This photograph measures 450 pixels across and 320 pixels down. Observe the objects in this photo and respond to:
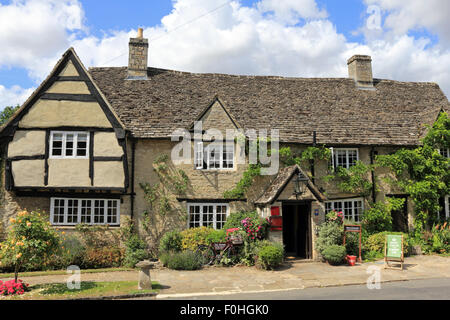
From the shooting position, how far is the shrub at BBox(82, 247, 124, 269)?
1360 cm

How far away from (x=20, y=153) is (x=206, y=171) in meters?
7.96

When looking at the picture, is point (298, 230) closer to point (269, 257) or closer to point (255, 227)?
point (255, 227)

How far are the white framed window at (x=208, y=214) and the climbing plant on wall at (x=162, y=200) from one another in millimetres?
474

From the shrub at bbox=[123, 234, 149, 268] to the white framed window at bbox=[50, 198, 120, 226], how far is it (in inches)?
42.8

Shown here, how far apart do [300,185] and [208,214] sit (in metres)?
4.51

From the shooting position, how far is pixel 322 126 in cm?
1783

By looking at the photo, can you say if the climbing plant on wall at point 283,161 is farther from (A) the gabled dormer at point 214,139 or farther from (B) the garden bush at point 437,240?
(B) the garden bush at point 437,240

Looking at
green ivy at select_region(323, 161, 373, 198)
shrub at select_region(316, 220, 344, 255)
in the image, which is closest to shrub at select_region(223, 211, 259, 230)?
shrub at select_region(316, 220, 344, 255)

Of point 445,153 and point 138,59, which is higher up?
point 138,59

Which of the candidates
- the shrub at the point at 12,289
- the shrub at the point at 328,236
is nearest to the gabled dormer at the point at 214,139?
the shrub at the point at 328,236

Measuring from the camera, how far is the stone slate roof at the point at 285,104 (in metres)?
16.8

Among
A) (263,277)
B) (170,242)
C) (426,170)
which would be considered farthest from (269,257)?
(426,170)

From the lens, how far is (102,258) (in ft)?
45.2

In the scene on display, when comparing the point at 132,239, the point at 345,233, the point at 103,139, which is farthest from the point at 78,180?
the point at 345,233
